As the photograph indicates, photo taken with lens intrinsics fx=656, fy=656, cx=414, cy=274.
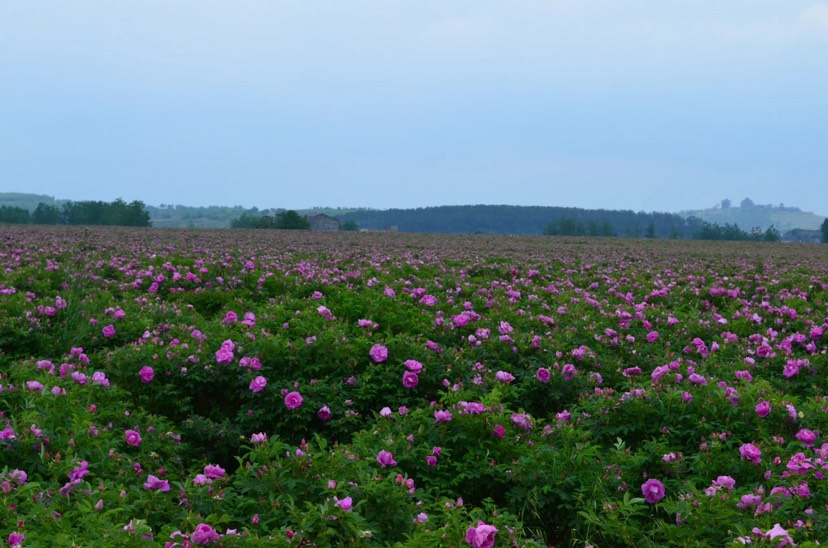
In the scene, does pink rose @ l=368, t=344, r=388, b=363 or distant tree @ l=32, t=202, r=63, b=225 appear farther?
distant tree @ l=32, t=202, r=63, b=225

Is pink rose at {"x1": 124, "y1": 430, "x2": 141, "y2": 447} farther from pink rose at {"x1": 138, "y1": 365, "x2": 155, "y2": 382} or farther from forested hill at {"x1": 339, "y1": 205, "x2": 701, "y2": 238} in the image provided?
forested hill at {"x1": 339, "y1": 205, "x2": 701, "y2": 238}

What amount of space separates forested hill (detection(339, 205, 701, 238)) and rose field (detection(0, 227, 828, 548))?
127 meters

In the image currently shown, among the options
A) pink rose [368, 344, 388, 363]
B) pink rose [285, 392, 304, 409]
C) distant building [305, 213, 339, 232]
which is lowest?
pink rose [285, 392, 304, 409]

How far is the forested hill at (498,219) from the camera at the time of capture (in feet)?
458

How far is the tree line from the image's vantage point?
8862 cm

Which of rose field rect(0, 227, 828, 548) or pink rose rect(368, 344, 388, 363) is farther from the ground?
pink rose rect(368, 344, 388, 363)

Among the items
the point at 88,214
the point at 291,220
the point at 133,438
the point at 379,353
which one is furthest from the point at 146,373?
the point at 88,214

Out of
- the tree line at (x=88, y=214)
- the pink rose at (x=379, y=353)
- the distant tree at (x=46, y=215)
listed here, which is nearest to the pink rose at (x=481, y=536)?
the pink rose at (x=379, y=353)

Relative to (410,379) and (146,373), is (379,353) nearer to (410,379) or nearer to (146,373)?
(410,379)

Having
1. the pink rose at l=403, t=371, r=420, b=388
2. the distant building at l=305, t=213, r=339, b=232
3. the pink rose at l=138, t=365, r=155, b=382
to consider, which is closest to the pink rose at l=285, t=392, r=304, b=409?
the pink rose at l=403, t=371, r=420, b=388

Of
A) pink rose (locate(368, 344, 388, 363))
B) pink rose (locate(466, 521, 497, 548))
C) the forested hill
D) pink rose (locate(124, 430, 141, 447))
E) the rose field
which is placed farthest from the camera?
the forested hill

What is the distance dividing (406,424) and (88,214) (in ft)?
341

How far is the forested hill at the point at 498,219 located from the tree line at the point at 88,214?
4947 cm

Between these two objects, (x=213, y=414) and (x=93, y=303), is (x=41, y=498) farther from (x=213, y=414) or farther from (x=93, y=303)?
(x=93, y=303)
